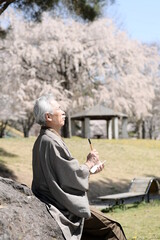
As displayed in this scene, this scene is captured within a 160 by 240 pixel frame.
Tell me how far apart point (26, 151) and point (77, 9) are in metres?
7.21

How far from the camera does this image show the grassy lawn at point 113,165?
10.2 meters

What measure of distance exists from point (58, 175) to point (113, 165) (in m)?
16.8

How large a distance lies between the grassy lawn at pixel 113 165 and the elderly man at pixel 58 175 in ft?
16.3

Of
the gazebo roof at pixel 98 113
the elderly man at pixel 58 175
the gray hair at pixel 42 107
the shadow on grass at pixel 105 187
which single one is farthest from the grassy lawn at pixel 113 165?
the gazebo roof at pixel 98 113

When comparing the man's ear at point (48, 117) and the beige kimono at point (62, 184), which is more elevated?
the man's ear at point (48, 117)

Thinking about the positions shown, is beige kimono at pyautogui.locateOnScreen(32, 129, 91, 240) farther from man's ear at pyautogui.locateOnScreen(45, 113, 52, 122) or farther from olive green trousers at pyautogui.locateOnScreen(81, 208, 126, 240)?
olive green trousers at pyautogui.locateOnScreen(81, 208, 126, 240)

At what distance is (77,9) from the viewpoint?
1688cm

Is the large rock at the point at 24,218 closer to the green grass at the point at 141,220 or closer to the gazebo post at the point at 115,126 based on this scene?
the green grass at the point at 141,220

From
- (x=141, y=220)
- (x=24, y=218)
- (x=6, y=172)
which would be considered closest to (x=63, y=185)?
(x=24, y=218)

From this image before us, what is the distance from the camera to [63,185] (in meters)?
3.54

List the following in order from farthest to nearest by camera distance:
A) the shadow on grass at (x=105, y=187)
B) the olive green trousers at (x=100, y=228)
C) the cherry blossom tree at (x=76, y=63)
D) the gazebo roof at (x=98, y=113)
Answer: the gazebo roof at (x=98, y=113) < the cherry blossom tree at (x=76, y=63) < the shadow on grass at (x=105, y=187) < the olive green trousers at (x=100, y=228)

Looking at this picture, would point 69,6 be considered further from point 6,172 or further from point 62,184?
point 62,184

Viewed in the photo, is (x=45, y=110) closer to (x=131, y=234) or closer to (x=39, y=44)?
(x=131, y=234)

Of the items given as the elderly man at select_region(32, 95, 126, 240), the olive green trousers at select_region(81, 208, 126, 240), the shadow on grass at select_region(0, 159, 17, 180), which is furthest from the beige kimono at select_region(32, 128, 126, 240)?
the shadow on grass at select_region(0, 159, 17, 180)
